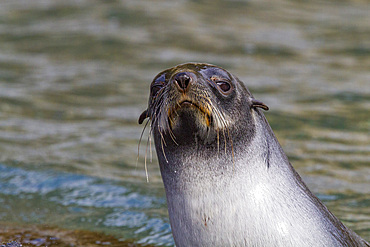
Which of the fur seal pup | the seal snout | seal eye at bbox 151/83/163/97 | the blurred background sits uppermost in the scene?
the seal snout

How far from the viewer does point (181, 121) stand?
375 centimetres

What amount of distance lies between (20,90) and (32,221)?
212 inches

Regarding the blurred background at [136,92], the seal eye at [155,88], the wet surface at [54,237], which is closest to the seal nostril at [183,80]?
the seal eye at [155,88]

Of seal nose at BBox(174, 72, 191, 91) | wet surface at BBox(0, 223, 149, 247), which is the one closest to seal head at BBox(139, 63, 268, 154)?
seal nose at BBox(174, 72, 191, 91)

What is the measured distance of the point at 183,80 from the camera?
3627 mm

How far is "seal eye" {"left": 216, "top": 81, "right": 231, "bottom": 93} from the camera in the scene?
12.9 feet

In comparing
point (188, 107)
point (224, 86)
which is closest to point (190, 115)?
point (188, 107)

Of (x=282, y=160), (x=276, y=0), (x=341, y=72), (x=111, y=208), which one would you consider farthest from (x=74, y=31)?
(x=282, y=160)

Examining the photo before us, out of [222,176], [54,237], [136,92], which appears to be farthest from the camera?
[136,92]

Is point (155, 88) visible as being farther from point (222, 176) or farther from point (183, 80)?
point (222, 176)

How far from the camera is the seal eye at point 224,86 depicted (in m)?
3.92

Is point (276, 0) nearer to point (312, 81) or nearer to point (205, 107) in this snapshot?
point (312, 81)

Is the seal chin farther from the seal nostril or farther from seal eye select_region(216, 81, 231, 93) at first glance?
seal eye select_region(216, 81, 231, 93)

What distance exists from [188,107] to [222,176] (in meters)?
0.49
